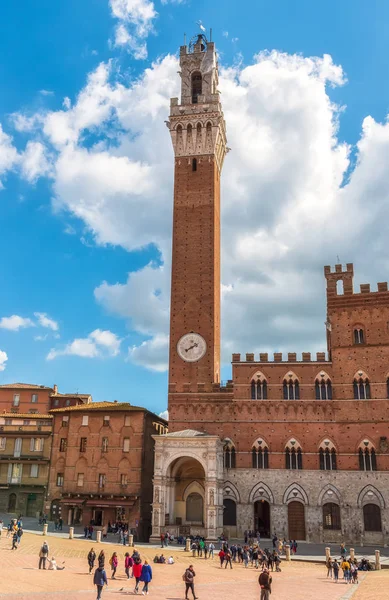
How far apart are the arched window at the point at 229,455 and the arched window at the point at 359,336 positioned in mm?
14026

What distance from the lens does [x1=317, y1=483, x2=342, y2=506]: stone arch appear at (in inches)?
1713

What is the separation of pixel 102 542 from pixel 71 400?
34.8m

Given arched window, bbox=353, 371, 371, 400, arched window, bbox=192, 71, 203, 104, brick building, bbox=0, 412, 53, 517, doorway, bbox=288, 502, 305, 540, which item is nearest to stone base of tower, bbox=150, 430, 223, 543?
doorway, bbox=288, 502, 305, 540

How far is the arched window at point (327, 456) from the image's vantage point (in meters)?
44.6

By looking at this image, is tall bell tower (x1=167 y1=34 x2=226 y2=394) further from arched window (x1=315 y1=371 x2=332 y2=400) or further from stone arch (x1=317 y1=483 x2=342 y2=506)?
stone arch (x1=317 y1=483 x2=342 y2=506)

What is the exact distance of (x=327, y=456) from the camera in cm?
4488

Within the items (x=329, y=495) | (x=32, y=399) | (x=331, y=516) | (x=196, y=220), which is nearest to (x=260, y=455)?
(x=329, y=495)

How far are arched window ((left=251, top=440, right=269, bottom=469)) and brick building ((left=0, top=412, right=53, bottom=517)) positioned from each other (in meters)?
20.1

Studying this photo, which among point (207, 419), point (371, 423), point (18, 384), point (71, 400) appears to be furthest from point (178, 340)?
point (18, 384)

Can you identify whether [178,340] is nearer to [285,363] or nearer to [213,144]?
[285,363]

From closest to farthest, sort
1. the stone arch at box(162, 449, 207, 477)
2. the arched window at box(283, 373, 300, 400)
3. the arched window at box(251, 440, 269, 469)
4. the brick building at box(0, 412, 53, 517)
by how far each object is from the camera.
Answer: the stone arch at box(162, 449, 207, 477)
the arched window at box(251, 440, 269, 469)
the arched window at box(283, 373, 300, 400)
the brick building at box(0, 412, 53, 517)

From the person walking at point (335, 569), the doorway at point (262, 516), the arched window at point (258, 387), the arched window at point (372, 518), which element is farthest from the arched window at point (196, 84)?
the person walking at point (335, 569)

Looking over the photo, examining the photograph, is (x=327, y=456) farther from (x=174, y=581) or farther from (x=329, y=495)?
(x=174, y=581)

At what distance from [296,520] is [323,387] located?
1101 centimetres
